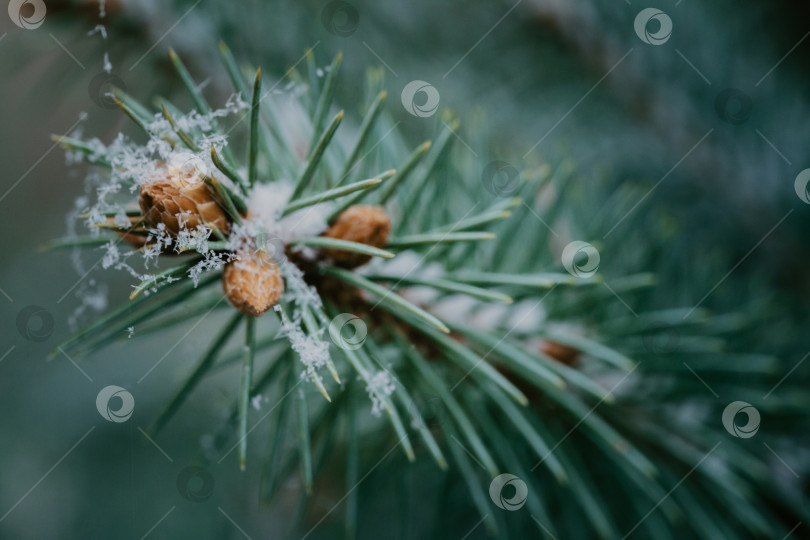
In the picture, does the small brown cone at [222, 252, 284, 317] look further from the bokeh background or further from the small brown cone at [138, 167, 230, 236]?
the bokeh background

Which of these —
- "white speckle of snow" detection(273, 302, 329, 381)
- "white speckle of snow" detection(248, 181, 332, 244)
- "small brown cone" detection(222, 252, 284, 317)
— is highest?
"white speckle of snow" detection(248, 181, 332, 244)

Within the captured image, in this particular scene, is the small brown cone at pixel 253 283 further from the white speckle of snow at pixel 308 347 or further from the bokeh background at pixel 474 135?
the bokeh background at pixel 474 135

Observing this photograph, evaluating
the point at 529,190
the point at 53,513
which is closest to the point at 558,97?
the point at 529,190

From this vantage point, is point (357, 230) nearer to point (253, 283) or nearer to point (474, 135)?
point (253, 283)

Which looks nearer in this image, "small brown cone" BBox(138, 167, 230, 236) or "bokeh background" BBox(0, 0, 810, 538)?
"small brown cone" BBox(138, 167, 230, 236)

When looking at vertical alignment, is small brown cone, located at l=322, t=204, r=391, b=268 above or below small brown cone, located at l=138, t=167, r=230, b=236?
below

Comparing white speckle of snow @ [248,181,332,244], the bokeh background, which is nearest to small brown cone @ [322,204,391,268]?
white speckle of snow @ [248,181,332,244]

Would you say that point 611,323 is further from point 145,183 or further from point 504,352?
point 145,183

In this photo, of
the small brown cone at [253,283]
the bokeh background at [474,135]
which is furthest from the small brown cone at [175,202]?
the bokeh background at [474,135]
